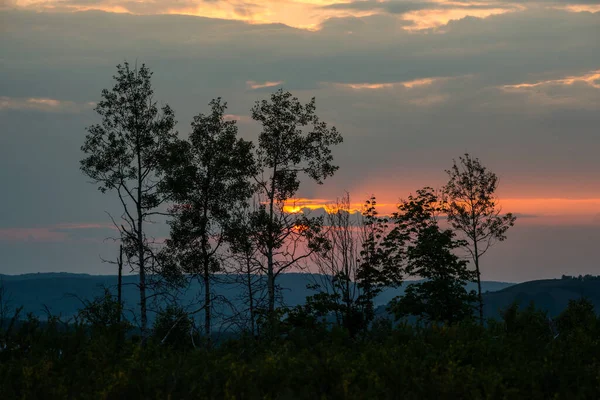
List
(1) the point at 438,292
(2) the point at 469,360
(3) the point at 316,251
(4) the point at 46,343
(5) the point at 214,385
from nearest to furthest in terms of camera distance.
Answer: (5) the point at 214,385
(2) the point at 469,360
(4) the point at 46,343
(3) the point at 316,251
(1) the point at 438,292

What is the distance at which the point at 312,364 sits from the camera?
29.1ft

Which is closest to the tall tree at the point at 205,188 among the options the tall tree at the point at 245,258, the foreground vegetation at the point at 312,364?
the tall tree at the point at 245,258

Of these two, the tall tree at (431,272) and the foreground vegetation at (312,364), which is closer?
the foreground vegetation at (312,364)

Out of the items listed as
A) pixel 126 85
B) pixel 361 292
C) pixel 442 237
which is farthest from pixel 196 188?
pixel 442 237

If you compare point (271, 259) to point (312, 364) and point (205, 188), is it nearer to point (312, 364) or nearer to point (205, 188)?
point (205, 188)

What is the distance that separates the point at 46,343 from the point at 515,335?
7.54m

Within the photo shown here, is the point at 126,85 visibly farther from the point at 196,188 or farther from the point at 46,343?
the point at 46,343

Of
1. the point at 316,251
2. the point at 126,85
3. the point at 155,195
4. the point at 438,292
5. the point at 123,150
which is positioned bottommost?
the point at 438,292

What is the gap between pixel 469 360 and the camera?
9492 mm

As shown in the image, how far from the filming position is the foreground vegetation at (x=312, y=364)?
8.18 metres

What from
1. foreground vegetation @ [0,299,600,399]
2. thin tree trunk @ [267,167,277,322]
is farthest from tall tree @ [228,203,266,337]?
foreground vegetation @ [0,299,600,399]

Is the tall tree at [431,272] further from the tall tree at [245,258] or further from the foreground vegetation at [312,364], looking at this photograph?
the foreground vegetation at [312,364]

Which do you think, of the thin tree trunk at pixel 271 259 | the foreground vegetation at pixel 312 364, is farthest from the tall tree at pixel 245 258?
the foreground vegetation at pixel 312 364

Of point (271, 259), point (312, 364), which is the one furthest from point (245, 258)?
point (312, 364)
